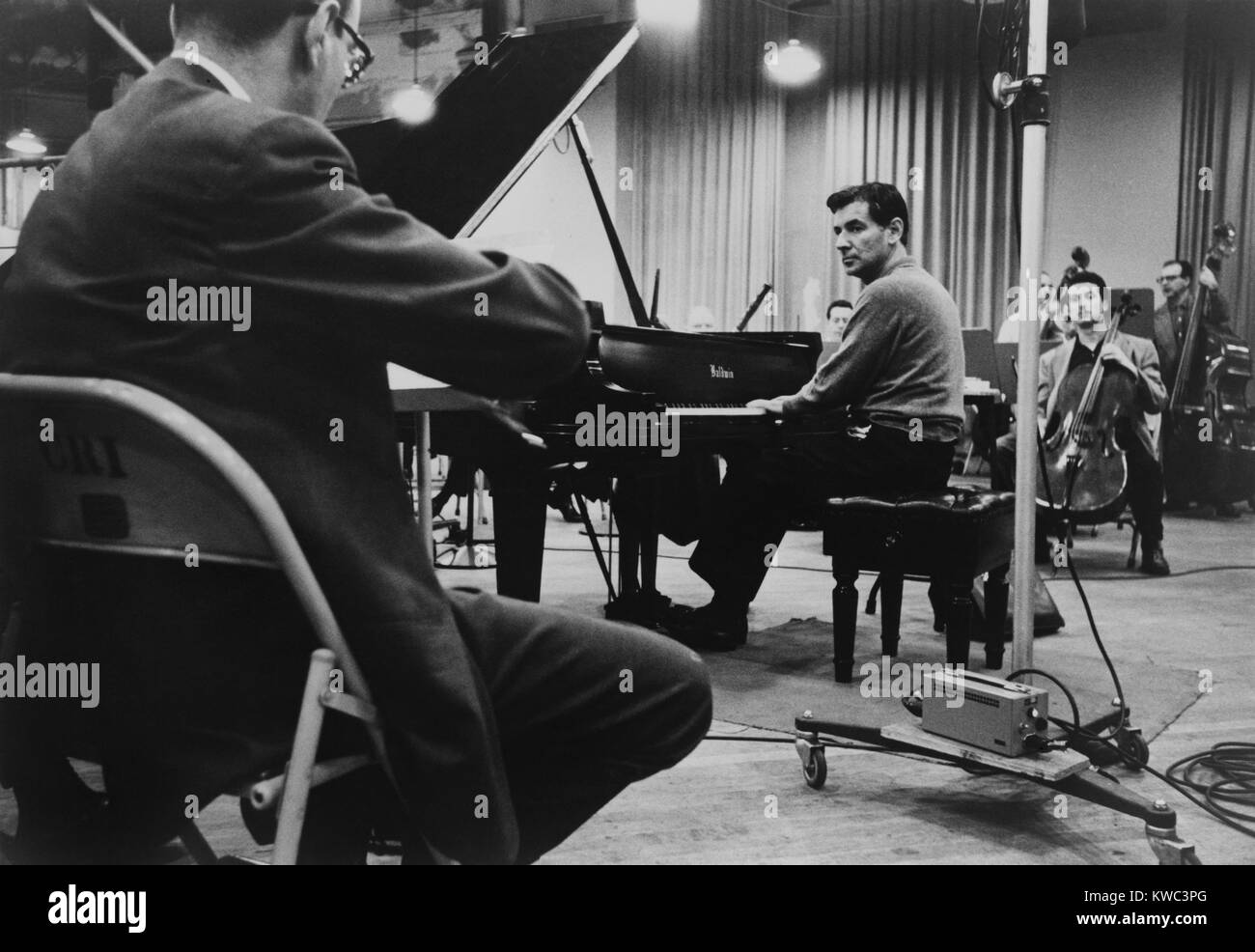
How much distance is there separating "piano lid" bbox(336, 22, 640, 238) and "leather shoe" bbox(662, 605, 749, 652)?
147 centimetres

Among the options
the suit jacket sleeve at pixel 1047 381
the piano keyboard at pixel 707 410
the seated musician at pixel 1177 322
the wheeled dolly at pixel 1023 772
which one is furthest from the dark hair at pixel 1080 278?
the wheeled dolly at pixel 1023 772

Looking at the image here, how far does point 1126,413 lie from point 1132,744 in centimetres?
280

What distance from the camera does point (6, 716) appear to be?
102cm

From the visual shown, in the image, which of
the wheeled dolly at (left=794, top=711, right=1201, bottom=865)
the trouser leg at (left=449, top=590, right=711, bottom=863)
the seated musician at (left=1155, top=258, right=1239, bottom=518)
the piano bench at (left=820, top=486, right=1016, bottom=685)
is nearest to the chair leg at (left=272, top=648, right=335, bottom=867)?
the trouser leg at (left=449, top=590, right=711, bottom=863)

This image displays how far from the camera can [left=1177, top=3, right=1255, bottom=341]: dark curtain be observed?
22.5 feet

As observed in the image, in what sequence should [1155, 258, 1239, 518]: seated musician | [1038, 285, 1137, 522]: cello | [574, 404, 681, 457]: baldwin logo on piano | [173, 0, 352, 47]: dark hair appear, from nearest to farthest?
[173, 0, 352, 47]: dark hair
[574, 404, 681, 457]: baldwin logo on piano
[1038, 285, 1137, 522]: cello
[1155, 258, 1239, 518]: seated musician

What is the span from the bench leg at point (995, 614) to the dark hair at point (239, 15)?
2.62 metres

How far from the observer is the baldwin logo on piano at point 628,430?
107 inches

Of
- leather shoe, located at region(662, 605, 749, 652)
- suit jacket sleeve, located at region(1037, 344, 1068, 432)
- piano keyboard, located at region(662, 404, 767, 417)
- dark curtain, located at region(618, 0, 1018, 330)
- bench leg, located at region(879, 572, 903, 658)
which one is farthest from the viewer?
dark curtain, located at region(618, 0, 1018, 330)

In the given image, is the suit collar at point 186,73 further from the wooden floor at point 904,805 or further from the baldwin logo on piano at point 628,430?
the baldwin logo on piano at point 628,430

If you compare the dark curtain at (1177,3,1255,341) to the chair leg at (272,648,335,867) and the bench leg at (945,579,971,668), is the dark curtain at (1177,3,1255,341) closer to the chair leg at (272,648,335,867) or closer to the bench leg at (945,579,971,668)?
the bench leg at (945,579,971,668)

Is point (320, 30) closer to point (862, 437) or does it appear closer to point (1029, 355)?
point (1029, 355)
